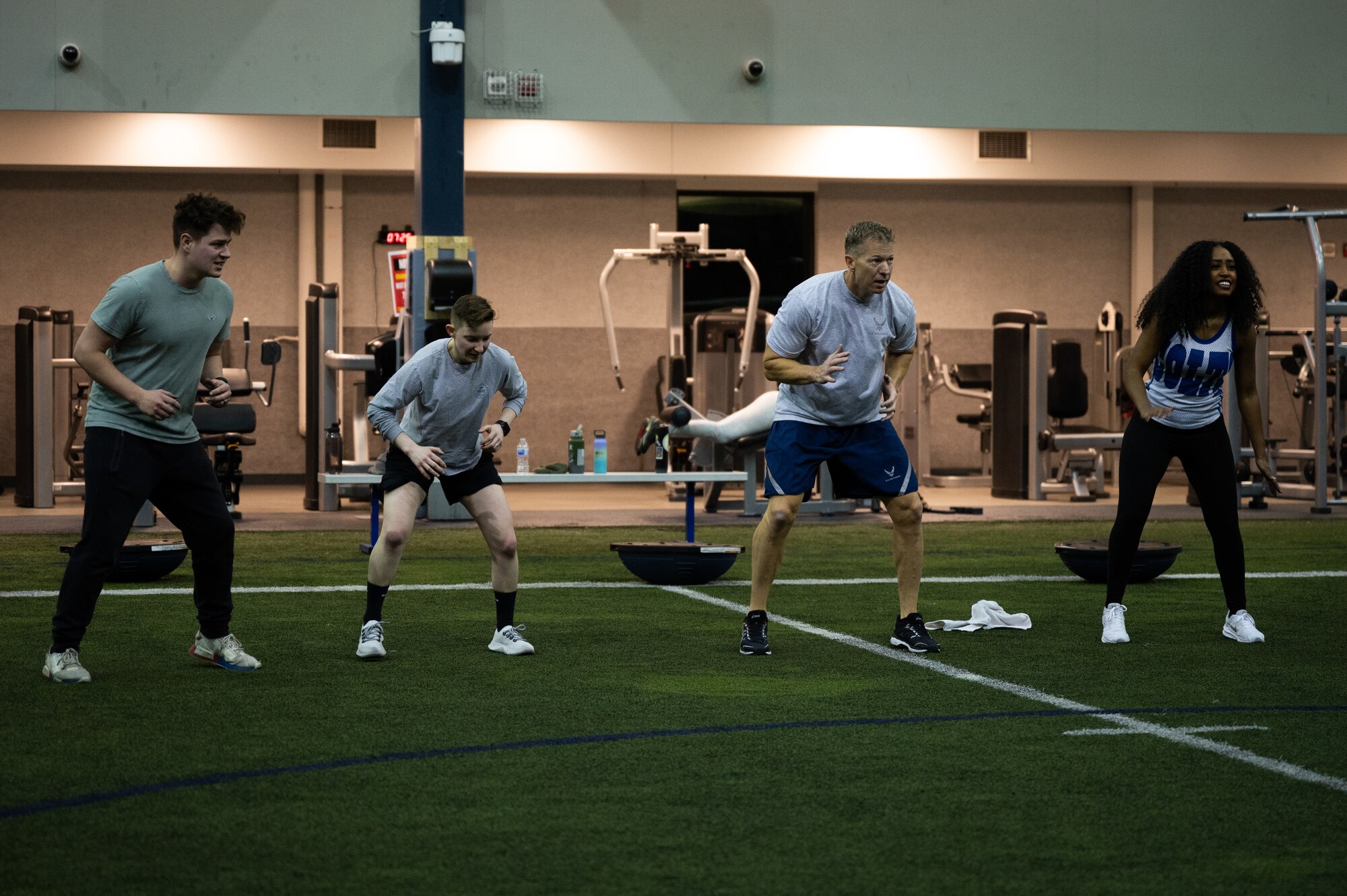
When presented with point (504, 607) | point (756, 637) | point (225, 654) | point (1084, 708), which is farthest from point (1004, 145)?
point (225, 654)

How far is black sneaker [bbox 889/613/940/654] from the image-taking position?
20.1 feet

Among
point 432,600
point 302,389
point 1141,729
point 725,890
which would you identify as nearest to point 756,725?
point 1141,729

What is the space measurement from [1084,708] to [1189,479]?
1.61 meters

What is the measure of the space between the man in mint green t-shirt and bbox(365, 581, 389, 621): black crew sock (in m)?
0.78

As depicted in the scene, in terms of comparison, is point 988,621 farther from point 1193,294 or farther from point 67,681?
point 67,681

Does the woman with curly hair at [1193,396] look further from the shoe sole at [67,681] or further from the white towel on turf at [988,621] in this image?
the shoe sole at [67,681]

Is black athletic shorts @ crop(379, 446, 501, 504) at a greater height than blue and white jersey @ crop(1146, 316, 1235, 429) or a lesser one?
lesser

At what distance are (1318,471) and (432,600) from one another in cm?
796

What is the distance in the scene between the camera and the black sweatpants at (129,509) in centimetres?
521

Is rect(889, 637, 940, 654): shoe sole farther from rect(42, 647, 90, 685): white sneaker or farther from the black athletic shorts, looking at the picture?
rect(42, 647, 90, 685): white sneaker

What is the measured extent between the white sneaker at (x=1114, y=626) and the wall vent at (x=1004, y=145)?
35.8 feet

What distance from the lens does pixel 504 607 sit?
6168 millimetres

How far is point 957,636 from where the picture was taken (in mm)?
6555

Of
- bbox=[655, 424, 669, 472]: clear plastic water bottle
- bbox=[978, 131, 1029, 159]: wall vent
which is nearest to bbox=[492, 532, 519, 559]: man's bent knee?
bbox=[655, 424, 669, 472]: clear plastic water bottle
